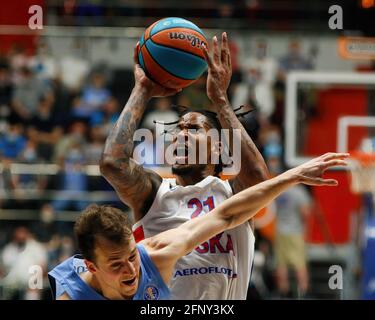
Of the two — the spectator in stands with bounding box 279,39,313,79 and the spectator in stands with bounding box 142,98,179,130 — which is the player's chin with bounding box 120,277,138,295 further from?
the spectator in stands with bounding box 279,39,313,79

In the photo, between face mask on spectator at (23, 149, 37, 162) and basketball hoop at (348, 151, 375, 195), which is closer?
basketball hoop at (348, 151, 375, 195)

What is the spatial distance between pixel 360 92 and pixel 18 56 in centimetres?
460

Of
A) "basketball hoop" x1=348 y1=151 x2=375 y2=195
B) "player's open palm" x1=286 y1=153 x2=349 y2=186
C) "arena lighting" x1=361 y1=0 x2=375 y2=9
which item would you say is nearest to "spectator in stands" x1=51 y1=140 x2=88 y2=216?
"basketball hoop" x1=348 y1=151 x2=375 y2=195

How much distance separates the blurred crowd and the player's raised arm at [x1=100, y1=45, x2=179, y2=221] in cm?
433

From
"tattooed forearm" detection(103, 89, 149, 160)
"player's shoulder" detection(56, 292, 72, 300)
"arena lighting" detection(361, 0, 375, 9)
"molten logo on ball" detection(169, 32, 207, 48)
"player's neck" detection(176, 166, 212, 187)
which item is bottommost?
"player's shoulder" detection(56, 292, 72, 300)

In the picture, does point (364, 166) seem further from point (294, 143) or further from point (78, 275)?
point (78, 275)

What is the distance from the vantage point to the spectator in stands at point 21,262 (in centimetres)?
853

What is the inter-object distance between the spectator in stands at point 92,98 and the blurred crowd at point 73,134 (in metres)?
0.01

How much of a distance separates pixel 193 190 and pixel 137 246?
676 millimetres

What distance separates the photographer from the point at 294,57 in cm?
1106

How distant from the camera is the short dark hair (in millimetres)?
3723

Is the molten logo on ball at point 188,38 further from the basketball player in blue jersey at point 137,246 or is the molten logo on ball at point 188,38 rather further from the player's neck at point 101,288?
the player's neck at point 101,288

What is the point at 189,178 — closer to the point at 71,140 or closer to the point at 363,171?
the point at 363,171
